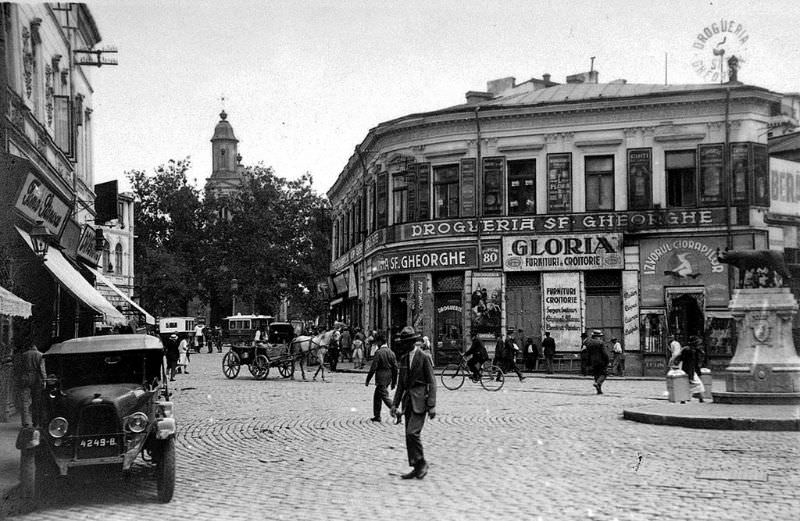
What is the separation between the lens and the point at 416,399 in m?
10.2

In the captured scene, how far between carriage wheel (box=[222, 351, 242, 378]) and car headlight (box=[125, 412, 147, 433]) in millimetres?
20166

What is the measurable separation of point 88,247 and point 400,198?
13.2 m

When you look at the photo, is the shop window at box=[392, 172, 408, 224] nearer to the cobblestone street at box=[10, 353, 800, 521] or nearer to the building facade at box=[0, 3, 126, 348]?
the building facade at box=[0, 3, 126, 348]

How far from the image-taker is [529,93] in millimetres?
37531

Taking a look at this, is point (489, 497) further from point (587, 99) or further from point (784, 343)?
point (587, 99)

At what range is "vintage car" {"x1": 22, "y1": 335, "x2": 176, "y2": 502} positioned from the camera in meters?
9.06

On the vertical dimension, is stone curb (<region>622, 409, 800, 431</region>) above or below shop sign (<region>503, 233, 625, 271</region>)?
below

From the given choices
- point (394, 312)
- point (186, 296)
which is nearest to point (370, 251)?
point (394, 312)

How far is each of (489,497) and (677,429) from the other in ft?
22.5

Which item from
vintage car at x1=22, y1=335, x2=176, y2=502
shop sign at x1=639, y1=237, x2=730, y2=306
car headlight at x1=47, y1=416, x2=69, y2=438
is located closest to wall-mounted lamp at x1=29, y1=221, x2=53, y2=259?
vintage car at x1=22, y1=335, x2=176, y2=502

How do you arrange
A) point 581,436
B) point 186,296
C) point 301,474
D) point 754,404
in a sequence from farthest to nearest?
point 186,296
point 754,404
point 581,436
point 301,474

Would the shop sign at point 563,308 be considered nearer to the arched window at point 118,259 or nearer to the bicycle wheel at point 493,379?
the bicycle wheel at point 493,379

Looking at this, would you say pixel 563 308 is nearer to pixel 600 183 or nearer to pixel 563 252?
pixel 563 252

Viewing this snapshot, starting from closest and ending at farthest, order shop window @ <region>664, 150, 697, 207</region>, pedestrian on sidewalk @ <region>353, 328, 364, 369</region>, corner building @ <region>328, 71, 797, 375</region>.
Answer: corner building @ <region>328, 71, 797, 375</region> → shop window @ <region>664, 150, 697, 207</region> → pedestrian on sidewalk @ <region>353, 328, 364, 369</region>
